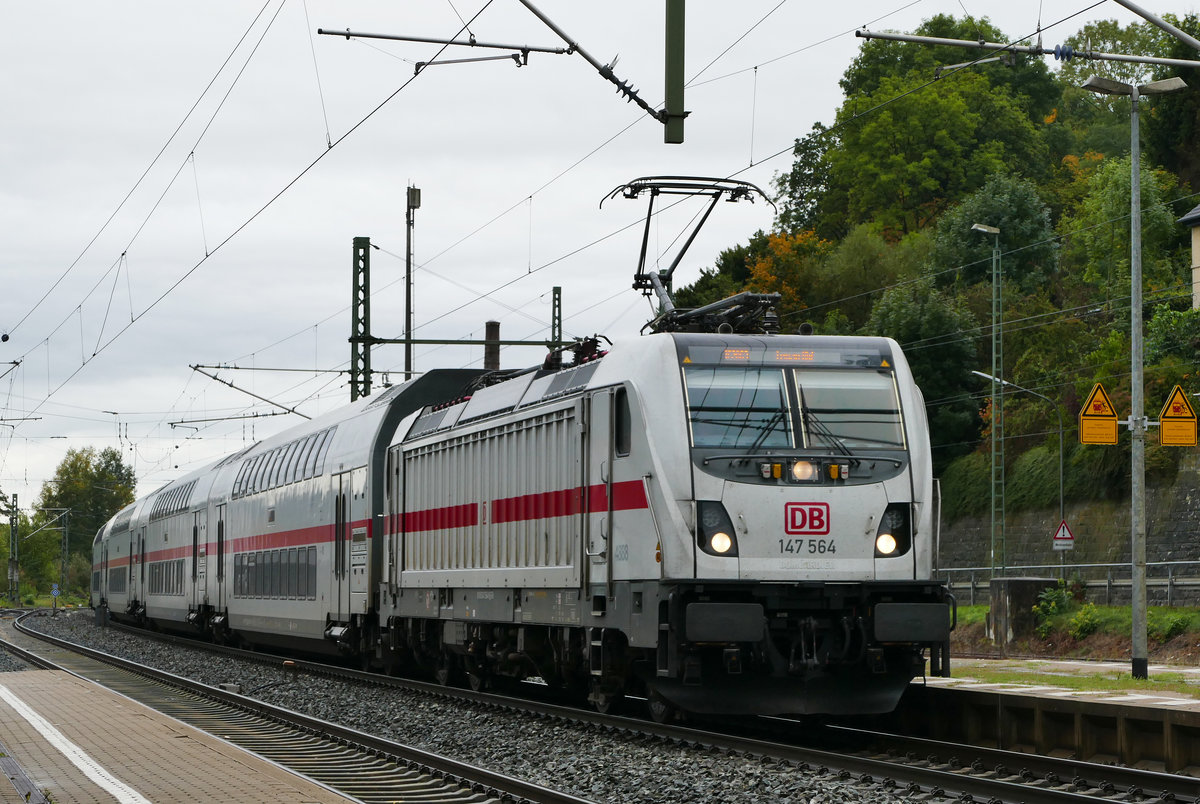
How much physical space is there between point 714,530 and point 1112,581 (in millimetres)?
27784

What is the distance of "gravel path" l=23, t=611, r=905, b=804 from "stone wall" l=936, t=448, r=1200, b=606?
19.4m

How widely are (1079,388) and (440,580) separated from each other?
32.2m

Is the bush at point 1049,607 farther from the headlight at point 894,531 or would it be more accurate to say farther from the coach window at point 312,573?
the headlight at point 894,531

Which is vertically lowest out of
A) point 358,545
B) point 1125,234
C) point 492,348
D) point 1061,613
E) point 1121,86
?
point 1061,613

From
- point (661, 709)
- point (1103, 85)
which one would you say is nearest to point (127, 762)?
point (661, 709)

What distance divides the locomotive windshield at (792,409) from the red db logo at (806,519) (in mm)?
600

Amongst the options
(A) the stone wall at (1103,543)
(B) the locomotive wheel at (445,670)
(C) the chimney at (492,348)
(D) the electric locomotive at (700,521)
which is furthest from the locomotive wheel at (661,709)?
(C) the chimney at (492,348)

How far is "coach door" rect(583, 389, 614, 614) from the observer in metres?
15.3

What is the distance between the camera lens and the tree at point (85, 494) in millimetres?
152125

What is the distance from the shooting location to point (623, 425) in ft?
49.4

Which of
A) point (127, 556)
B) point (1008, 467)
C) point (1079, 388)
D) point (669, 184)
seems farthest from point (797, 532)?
point (127, 556)

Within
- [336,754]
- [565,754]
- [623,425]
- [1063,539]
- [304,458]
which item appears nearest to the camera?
[565,754]

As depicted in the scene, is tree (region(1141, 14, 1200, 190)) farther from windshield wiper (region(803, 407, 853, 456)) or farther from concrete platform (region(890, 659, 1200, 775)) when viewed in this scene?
windshield wiper (region(803, 407, 853, 456))

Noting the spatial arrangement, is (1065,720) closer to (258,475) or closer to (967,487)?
(258,475)
